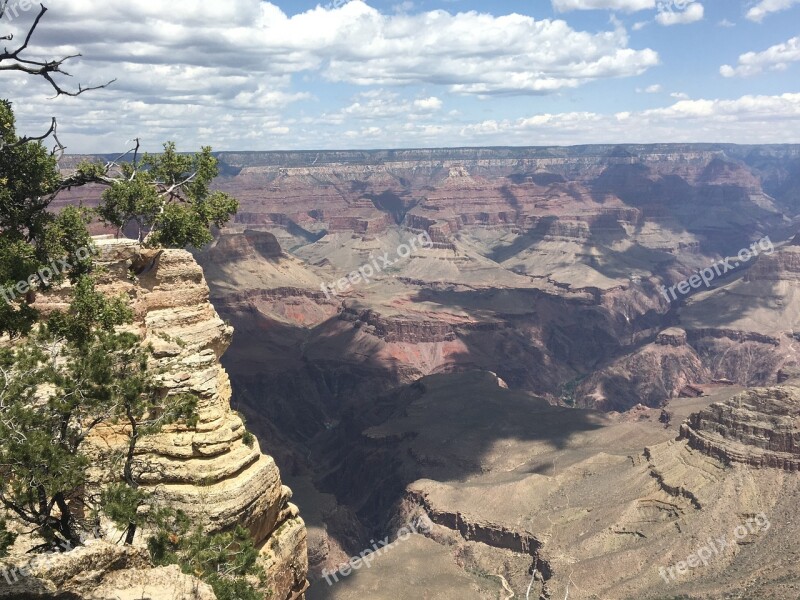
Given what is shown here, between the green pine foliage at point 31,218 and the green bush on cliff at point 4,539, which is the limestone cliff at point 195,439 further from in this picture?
the green bush on cliff at point 4,539

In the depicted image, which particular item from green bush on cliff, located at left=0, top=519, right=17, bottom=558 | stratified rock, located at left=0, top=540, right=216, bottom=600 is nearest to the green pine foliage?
green bush on cliff, located at left=0, top=519, right=17, bottom=558

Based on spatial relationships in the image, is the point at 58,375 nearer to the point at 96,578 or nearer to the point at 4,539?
the point at 4,539

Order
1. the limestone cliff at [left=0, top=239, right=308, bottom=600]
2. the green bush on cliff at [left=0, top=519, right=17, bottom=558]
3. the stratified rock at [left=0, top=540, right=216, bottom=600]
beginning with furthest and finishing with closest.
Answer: the limestone cliff at [left=0, top=239, right=308, bottom=600] → the green bush on cliff at [left=0, top=519, right=17, bottom=558] → the stratified rock at [left=0, top=540, right=216, bottom=600]

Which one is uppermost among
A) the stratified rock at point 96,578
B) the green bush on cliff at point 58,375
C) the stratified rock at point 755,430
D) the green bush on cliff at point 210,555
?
the green bush on cliff at point 58,375

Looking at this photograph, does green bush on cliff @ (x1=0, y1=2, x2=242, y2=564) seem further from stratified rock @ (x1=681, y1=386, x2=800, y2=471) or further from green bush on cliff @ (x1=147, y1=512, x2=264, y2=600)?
stratified rock @ (x1=681, y1=386, x2=800, y2=471)

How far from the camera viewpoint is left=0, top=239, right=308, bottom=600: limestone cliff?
2725cm

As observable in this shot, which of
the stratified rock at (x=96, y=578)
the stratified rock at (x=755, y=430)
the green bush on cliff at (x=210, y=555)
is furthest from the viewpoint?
the stratified rock at (x=755, y=430)

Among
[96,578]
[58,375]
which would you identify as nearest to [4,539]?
[96,578]

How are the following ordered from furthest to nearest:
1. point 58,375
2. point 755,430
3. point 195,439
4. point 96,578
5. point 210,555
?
point 755,430 < point 195,439 < point 210,555 < point 58,375 < point 96,578

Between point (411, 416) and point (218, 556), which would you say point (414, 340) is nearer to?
point (411, 416)

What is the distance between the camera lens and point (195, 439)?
27828 millimetres

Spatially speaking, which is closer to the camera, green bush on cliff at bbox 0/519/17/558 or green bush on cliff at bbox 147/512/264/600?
green bush on cliff at bbox 0/519/17/558

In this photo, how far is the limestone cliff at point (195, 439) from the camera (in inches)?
1073

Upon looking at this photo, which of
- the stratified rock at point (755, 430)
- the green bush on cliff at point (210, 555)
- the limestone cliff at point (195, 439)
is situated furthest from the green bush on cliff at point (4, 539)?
the stratified rock at point (755, 430)
